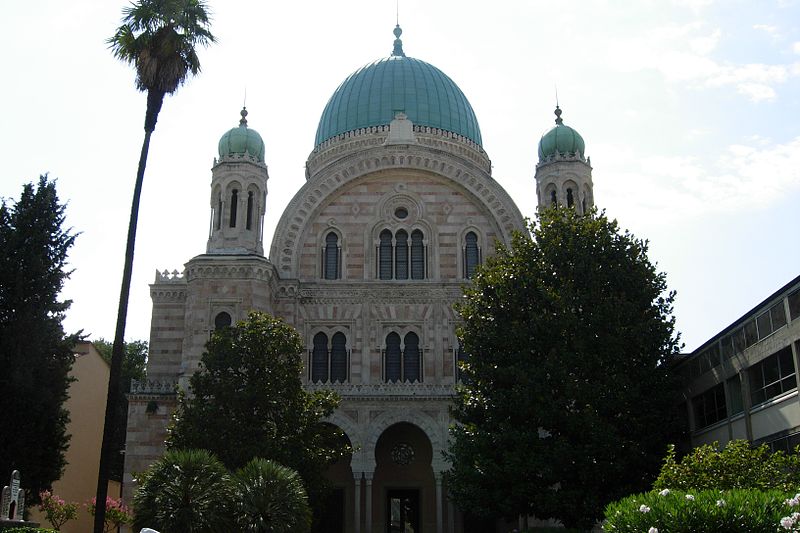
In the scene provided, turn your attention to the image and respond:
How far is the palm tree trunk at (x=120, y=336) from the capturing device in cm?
1888

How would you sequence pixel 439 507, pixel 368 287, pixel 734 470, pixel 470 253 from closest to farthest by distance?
pixel 734 470, pixel 439 507, pixel 368 287, pixel 470 253

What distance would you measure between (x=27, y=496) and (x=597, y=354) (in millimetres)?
15855

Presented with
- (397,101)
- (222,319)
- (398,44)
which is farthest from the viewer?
(398,44)

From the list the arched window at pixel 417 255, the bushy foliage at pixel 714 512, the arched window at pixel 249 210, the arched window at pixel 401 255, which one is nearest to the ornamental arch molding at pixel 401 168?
the arched window at pixel 249 210

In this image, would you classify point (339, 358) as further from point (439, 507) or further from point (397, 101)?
point (397, 101)

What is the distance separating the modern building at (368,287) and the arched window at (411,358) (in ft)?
0.16

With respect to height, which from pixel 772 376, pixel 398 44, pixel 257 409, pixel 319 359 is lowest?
pixel 257 409

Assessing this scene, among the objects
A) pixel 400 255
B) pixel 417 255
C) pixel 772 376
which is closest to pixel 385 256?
pixel 400 255

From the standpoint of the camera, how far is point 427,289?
1390 inches

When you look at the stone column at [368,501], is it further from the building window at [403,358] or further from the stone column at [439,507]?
the building window at [403,358]

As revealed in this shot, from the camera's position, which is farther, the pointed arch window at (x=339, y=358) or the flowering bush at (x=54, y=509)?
the pointed arch window at (x=339, y=358)

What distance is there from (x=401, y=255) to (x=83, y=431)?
51.9 feet

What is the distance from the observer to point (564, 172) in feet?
124

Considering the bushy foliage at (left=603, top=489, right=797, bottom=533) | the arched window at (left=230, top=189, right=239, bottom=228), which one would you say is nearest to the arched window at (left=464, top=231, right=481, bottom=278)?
the arched window at (left=230, top=189, right=239, bottom=228)
